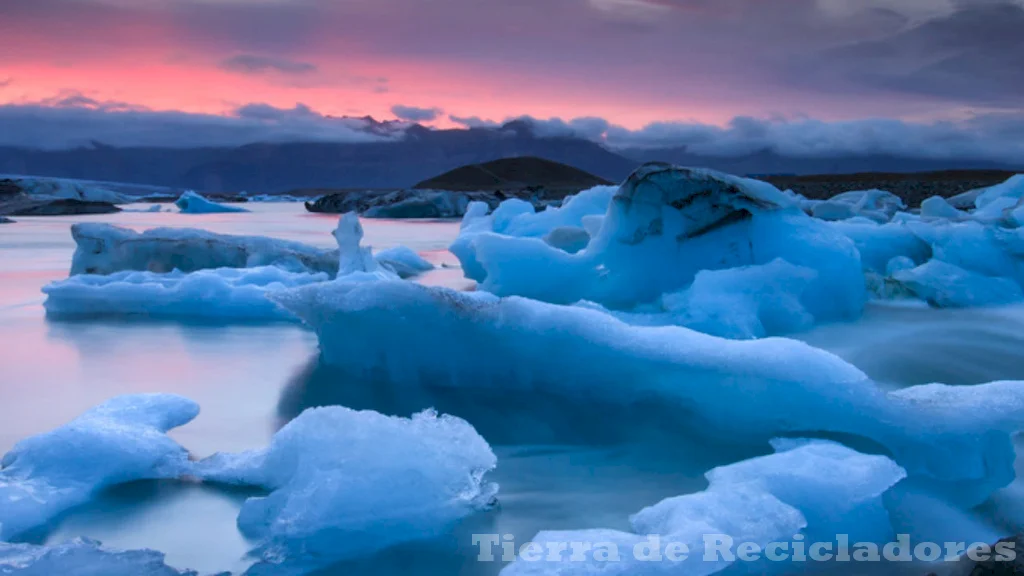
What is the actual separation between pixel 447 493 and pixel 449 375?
4.01 feet

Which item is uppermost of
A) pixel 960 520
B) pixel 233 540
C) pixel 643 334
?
pixel 643 334

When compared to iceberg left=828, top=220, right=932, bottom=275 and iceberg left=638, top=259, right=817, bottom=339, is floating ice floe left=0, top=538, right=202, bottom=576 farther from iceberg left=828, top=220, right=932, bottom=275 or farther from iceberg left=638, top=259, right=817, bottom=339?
iceberg left=828, top=220, right=932, bottom=275

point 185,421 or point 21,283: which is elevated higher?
point 21,283

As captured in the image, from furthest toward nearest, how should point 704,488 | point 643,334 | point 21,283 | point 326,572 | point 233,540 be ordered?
point 21,283, point 643,334, point 704,488, point 233,540, point 326,572

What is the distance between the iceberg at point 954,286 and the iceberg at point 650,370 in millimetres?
3490

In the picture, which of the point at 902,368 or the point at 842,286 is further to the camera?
the point at 842,286

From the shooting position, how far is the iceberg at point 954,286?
5332mm

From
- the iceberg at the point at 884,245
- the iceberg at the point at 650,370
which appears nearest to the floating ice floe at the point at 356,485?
the iceberg at the point at 650,370

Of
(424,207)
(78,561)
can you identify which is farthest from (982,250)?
(424,207)

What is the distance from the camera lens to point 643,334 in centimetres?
266

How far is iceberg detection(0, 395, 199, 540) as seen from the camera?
1.87 meters

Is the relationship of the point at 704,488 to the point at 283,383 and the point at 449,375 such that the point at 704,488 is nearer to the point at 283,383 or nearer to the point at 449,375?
the point at 449,375

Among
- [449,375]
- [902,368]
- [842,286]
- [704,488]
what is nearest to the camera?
[704,488]

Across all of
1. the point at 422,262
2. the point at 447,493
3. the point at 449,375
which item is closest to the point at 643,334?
the point at 449,375
